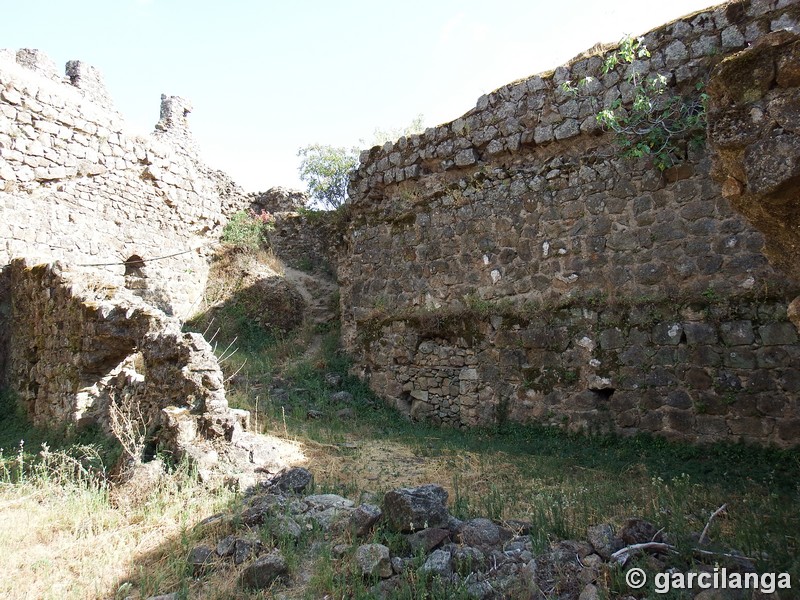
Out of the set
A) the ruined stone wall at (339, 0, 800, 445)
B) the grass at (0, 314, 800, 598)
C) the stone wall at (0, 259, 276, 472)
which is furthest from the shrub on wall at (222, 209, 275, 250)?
the grass at (0, 314, 800, 598)

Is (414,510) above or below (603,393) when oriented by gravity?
below

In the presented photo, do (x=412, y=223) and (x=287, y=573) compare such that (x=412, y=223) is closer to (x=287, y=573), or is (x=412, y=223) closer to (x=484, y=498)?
(x=484, y=498)

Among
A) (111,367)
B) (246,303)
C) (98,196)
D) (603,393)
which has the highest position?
(98,196)

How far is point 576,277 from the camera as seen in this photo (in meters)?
7.58

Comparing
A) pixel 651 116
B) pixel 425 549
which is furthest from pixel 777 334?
pixel 425 549

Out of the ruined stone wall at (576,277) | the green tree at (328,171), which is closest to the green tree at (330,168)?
the green tree at (328,171)

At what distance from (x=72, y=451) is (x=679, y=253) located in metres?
7.86

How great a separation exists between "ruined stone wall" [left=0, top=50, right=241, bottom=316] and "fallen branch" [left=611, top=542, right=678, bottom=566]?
9613 mm

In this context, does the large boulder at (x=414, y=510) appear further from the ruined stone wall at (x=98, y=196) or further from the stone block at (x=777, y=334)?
the ruined stone wall at (x=98, y=196)

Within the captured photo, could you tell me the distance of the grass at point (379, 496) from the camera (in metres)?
3.67

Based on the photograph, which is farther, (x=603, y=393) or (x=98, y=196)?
(x=98, y=196)

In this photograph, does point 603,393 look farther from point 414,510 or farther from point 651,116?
point 414,510

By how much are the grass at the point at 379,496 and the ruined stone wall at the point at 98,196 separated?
3316 mm

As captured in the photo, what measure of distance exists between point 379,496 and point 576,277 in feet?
13.7
